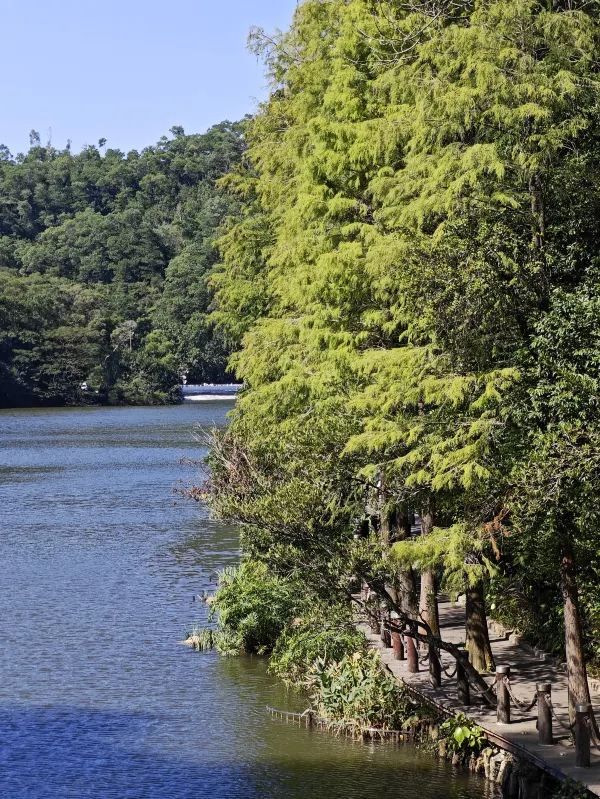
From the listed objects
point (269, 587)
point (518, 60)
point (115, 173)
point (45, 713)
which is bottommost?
point (45, 713)

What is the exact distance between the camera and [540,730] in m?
14.6

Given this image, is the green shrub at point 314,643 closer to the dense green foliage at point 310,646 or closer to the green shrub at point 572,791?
the dense green foliage at point 310,646

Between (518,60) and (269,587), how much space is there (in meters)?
10.6

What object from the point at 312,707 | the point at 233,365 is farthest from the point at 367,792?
the point at 233,365

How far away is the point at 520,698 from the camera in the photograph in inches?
657

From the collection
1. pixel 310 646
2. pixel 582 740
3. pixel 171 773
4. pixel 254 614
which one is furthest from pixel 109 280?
pixel 582 740

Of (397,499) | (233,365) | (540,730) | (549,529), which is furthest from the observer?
(233,365)

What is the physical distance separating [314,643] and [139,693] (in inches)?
121

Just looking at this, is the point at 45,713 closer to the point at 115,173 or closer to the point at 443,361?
the point at 443,361

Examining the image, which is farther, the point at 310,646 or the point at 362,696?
the point at 310,646

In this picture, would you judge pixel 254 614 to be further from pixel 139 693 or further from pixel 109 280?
pixel 109 280

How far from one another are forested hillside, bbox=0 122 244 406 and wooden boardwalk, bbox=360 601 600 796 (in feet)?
289

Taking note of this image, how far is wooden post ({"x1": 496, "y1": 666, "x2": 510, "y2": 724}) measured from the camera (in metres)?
15.4

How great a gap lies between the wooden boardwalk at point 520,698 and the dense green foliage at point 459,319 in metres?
0.69
